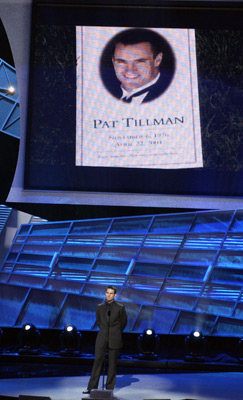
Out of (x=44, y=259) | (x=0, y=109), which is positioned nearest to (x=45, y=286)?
(x=44, y=259)

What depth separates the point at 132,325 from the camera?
31.5ft

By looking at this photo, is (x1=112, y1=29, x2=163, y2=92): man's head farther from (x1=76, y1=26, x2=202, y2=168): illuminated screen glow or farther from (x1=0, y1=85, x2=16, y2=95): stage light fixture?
(x1=0, y1=85, x2=16, y2=95): stage light fixture

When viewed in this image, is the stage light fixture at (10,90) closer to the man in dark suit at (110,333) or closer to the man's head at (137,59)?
the man's head at (137,59)

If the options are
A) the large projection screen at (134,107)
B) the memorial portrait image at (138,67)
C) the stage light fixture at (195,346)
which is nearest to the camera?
the stage light fixture at (195,346)

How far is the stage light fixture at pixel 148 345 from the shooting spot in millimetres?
9125

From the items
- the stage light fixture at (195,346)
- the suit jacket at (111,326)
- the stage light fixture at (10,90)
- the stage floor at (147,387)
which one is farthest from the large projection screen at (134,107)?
Result: the suit jacket at (111,326)

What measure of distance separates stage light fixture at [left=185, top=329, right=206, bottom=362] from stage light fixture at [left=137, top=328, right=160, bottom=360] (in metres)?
0.49

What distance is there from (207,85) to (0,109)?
3.61m

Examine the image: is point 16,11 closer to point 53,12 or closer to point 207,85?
point 53,12

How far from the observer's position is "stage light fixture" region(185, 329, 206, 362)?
9016 mm

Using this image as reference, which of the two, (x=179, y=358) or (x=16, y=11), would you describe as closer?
(x=179, y=358)

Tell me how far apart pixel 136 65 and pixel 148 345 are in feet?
15.5

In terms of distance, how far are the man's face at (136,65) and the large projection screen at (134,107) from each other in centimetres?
2

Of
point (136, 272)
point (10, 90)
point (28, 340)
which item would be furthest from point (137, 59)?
point (28, 340)
